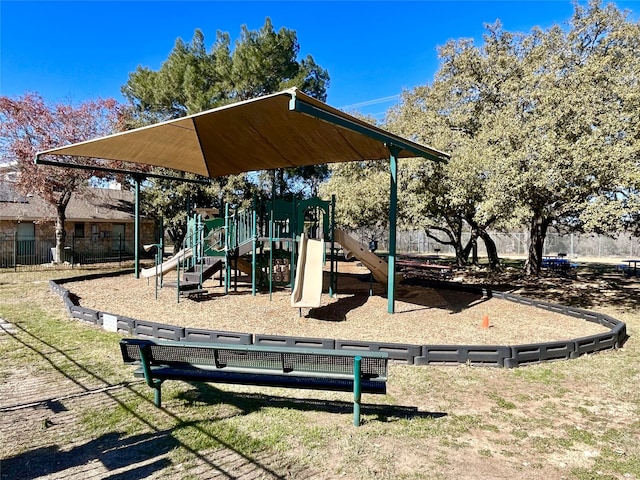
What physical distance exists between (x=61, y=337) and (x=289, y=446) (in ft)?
18.0

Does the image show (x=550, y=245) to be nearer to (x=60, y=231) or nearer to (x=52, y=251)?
(x=60, y=231)

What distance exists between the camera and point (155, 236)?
3045cm

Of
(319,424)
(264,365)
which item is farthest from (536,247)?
(264,365)

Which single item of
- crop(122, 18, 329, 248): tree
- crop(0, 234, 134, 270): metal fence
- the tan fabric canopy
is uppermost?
crop(122, 18, 329, 248): tree

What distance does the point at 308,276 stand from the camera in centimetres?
927

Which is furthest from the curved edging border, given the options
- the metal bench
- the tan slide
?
the tan slide

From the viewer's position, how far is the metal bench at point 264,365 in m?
3.99

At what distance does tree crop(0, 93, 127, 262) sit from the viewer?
18891 mm

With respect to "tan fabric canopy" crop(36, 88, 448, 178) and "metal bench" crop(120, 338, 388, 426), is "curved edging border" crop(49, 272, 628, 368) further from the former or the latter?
"tan fabric canopy" crop(36, 88, 448, 178)

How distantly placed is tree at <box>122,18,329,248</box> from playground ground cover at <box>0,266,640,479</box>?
17.4 m

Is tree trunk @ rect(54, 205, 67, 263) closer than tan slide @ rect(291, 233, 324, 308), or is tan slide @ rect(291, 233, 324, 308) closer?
tan slide @ rect(291, 233, 324, 308)

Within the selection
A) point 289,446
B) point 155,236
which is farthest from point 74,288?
point 155,236

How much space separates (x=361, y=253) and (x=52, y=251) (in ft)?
63.3

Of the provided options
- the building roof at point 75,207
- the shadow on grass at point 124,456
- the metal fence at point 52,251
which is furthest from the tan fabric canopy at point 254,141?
the building roof at point 75,207
